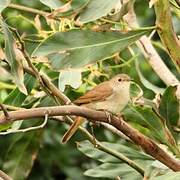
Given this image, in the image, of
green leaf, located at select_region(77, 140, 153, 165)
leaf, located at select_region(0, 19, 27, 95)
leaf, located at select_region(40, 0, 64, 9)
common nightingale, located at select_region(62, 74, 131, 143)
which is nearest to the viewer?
leaf, located at select_region(0, 19, 27, 95)

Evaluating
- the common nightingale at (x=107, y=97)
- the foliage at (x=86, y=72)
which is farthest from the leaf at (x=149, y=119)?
the common nightingale at (x=107, y=97)

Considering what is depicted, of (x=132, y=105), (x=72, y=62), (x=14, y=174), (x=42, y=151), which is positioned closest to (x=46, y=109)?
(x=72, y=62)

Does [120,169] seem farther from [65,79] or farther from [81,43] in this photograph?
[81,43]

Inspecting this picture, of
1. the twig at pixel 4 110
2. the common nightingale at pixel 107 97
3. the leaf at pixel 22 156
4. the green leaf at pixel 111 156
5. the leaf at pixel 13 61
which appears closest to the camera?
the twig at pixel 4 110

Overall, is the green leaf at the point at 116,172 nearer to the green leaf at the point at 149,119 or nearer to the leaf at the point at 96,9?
the green leaf at the point at 149,119

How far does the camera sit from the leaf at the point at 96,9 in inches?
79.3

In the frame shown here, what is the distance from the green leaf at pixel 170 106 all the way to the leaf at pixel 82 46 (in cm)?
21

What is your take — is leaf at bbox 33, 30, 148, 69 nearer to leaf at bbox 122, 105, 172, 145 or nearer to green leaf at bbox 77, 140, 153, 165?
leaf at bbox 122, 105, 172, 145

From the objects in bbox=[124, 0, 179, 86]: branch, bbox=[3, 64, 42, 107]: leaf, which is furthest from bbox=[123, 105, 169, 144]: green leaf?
bbox=[3, 64, 42, 107]: leaf

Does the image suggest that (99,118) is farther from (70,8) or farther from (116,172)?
(116,172)

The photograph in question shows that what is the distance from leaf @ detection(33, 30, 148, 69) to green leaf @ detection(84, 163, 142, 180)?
A: 0.51 m

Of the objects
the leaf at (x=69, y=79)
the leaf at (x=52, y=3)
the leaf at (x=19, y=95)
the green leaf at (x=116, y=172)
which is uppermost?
the leaf at (x=52, y=3)

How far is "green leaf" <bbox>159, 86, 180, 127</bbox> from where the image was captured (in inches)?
88.6

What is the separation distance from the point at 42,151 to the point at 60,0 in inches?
80.3
